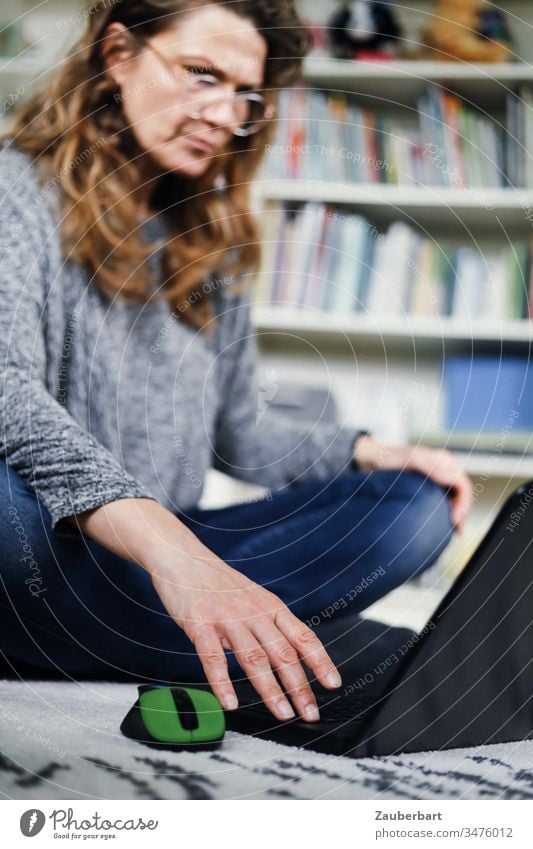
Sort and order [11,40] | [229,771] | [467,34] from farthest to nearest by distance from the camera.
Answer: [467,34]
[11,40]
[229,771]

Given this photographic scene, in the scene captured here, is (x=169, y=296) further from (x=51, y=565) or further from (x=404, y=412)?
(x=404, y=412)

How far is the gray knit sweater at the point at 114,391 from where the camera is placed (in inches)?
19.9

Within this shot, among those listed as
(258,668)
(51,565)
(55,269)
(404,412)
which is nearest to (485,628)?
(258,668)

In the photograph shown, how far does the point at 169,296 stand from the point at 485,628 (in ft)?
1.32

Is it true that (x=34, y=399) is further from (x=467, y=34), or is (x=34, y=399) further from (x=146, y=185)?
(x=467, y=34)

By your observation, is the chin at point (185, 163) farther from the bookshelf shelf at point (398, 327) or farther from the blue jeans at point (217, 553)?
the bookshelf shelf at point (398, 327)

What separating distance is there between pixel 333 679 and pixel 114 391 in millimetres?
303

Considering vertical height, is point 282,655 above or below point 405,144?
below

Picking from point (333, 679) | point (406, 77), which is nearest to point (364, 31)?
point (406, 77)

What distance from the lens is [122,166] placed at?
693mm

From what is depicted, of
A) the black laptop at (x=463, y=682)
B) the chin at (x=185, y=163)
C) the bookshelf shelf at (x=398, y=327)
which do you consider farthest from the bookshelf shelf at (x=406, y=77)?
the black laptop at (x=463, y=682)

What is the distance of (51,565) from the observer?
1.79 ft

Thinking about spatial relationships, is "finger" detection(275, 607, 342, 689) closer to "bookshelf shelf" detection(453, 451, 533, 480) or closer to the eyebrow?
the eyebrow
